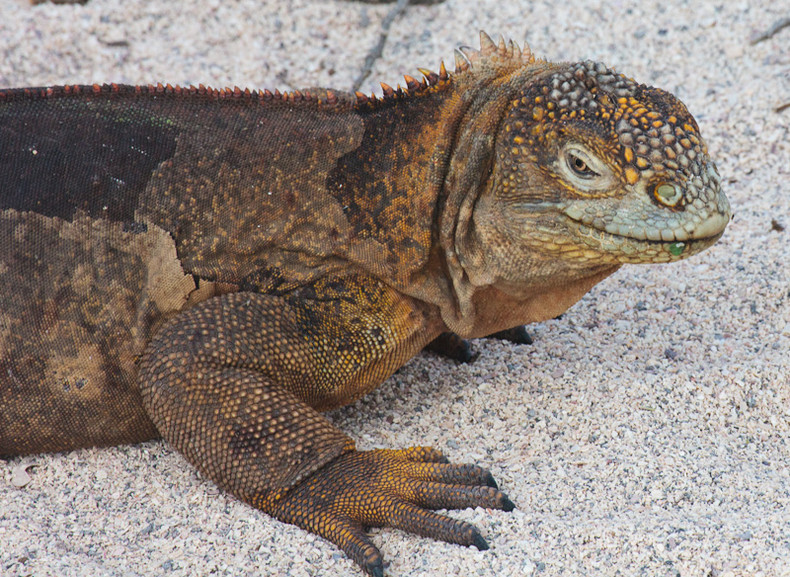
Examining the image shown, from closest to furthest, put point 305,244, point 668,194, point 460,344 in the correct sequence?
point 668,194 < point 305,244 < point 460,344

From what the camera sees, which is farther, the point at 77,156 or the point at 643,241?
the point at 77,156

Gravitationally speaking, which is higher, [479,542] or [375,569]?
[479,542]

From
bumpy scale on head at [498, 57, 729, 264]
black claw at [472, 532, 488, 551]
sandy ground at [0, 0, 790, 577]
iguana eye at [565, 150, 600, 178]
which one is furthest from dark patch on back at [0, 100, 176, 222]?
black claw at [472, 532, 488, 551]

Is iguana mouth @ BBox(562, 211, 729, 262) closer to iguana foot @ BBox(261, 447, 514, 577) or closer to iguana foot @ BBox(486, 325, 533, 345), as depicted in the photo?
iguana foot @ BBox(261, 447, 514, 577)

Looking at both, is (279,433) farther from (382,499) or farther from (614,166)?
(614,166)

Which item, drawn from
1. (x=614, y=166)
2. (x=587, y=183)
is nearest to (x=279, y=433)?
(x=587, y=183)

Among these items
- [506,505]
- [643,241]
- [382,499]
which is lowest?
[382,499]

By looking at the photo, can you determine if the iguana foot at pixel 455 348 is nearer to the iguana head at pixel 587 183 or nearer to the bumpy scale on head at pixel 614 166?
the iguana head at pixel 587 183
